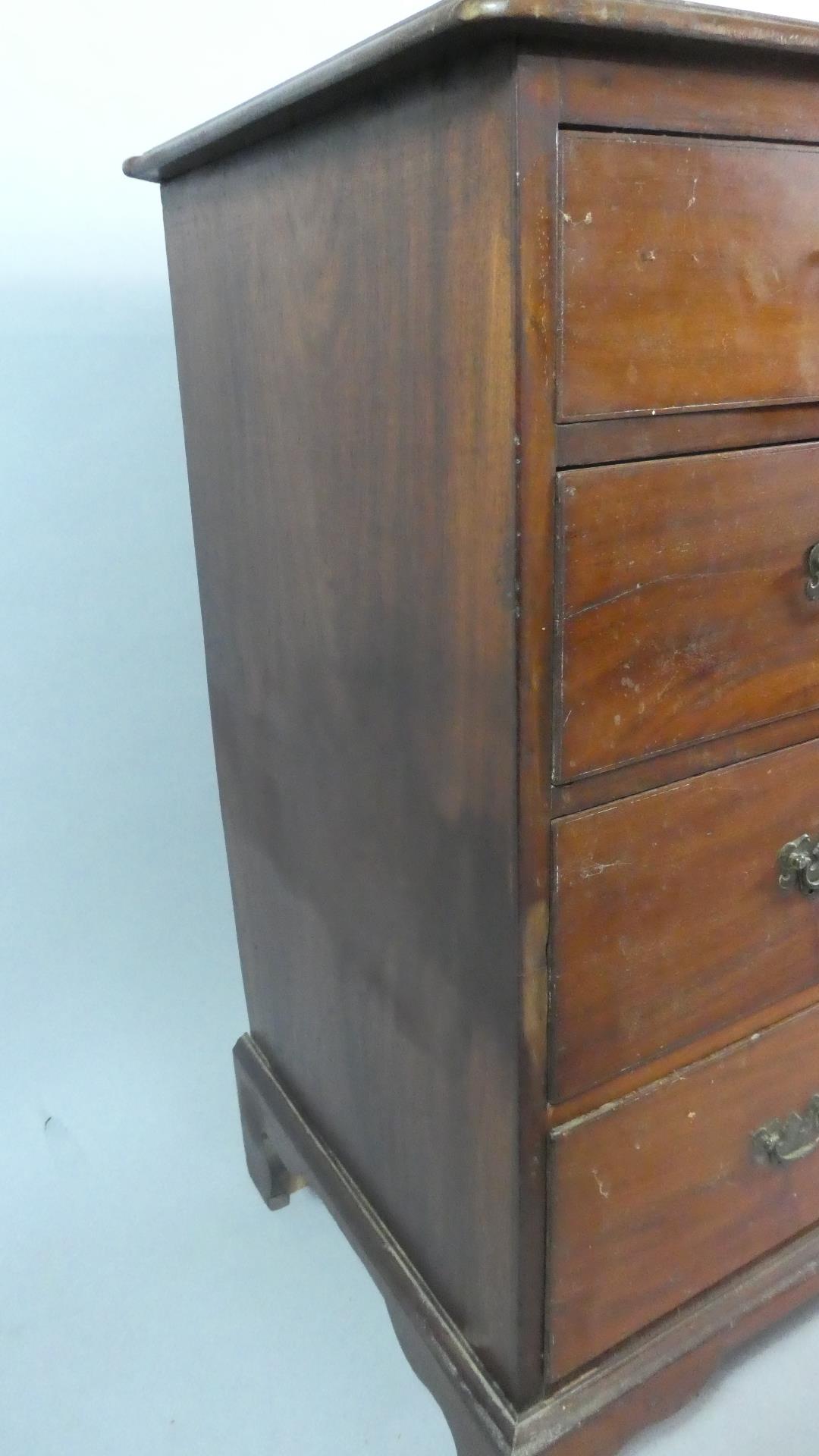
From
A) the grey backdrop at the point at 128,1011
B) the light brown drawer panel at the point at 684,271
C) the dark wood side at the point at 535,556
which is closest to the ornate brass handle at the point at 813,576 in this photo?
the light brown drawer panel at the point at 684,271

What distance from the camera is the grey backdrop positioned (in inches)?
44.6

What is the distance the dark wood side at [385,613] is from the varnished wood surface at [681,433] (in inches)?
1.8

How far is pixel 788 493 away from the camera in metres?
0.74

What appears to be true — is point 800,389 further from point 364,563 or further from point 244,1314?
point 244,1314

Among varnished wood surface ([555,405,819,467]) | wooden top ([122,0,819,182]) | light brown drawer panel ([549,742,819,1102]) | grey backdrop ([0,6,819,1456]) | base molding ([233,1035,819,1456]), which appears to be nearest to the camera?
wooden top ([122,0,819,182])

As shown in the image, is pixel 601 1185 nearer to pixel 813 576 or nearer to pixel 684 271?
pixel 813 576

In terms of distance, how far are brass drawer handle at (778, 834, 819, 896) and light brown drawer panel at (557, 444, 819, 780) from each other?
0.40ft

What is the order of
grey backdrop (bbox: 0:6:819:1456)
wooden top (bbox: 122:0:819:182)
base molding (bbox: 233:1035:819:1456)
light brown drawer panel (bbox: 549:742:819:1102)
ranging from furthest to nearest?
grey backdrop (bbox: 0:6:819:1456) → base molding (bbox: 233:1035:819:1456) → light brown drawer panel (bbox: 549:742:819:1102) → wooden top (bbox: 122:0:819:182)

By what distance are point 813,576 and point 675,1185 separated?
494 millimetres

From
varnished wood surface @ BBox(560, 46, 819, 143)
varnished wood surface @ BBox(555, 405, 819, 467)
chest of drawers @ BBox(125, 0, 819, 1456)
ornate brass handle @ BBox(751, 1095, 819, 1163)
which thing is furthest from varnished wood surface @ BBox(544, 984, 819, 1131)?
varnished wood surface @ BBox(560, 46, 819, 143)

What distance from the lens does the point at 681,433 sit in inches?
27.0

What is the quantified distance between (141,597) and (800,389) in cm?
86

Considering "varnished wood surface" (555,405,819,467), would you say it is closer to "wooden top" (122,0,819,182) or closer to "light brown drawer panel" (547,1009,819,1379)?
"wooden top" (122,0,819,182)

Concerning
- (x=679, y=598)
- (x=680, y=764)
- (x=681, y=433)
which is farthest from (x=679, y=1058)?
(x=681, y=433)
